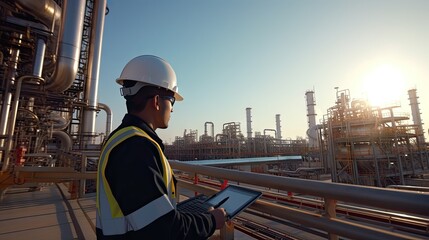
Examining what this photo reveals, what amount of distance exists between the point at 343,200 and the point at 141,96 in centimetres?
133

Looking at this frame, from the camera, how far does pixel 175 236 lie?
0.94 m

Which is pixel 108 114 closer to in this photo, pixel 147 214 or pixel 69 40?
pixel 69 40

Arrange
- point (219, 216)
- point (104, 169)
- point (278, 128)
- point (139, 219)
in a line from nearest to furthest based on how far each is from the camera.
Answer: point (139, 219) → point (104, 169) → point (219, 216) → point (278, 128)

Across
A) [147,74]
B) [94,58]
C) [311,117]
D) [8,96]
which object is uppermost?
[311,117]

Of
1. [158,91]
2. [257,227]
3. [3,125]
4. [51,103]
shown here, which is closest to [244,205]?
[158,91]

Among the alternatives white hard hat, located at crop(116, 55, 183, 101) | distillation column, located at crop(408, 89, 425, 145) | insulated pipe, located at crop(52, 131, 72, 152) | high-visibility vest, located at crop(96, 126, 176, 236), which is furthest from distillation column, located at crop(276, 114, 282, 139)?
high-visibility vest, located at crop(96, 126, 176, 236)

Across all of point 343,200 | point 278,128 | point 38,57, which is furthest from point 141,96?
point 278,128

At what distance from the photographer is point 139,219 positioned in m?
0.87

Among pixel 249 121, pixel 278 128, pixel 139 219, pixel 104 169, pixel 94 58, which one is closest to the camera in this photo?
pixel 139 219

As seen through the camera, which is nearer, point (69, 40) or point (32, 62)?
point (32, 62)

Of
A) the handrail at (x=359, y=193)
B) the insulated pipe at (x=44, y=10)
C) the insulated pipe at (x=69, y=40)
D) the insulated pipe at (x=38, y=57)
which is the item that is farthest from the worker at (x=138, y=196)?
the insulated pipe at (x=69, y=40)

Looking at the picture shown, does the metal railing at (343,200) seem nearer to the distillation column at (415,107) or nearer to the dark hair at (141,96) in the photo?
the dark hair at (141,96)

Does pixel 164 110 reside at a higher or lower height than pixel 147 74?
lower

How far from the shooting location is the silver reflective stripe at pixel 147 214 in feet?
2.87
